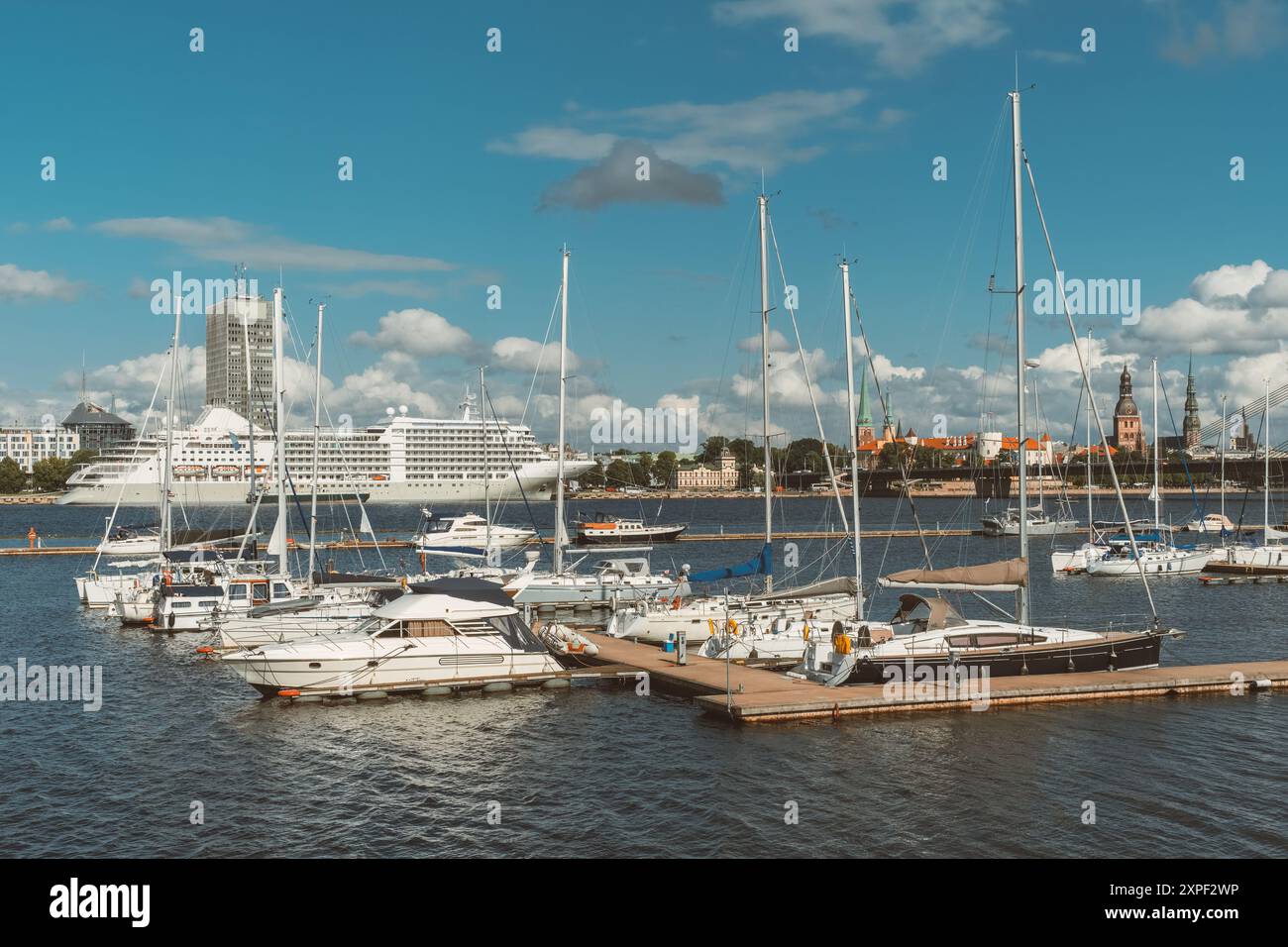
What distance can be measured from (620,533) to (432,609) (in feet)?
236

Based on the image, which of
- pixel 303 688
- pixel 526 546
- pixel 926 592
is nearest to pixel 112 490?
pixel 526 546

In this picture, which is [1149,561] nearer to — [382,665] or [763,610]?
[763,610]

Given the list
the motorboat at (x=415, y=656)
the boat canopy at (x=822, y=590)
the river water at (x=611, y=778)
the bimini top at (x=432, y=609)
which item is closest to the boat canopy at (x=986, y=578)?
the river water at (x=611, y=778)

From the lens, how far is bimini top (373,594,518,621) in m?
28.2

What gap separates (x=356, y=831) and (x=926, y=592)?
133 ft

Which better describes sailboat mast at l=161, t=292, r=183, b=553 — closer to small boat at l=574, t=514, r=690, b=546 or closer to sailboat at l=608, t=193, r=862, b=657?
sailboat at l=608, t=193, r=862, b=657

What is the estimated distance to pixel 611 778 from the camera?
838 inches

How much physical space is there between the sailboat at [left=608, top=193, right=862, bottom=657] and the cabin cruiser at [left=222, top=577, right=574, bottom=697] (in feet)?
18.9

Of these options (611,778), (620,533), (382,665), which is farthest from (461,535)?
(611,778)

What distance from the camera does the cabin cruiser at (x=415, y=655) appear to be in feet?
89.6
